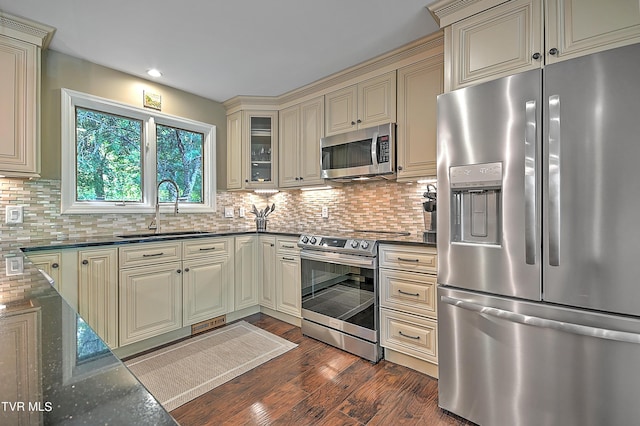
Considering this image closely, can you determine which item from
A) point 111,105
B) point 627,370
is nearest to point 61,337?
point 627,370

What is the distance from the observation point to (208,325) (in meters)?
2.94

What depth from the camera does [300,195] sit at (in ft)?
12.0

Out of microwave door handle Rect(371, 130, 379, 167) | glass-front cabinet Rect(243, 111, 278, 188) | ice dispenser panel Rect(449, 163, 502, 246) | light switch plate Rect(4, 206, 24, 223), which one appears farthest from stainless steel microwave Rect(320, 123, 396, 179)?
light switch plate Rect(4, 206, 24, 223)

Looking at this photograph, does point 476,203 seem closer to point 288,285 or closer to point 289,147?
point 288,285

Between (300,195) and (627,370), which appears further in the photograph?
(300,195)

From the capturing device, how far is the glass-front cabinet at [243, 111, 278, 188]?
3510 millimetres

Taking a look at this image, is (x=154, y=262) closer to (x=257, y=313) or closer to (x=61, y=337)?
(x=257, y=313)

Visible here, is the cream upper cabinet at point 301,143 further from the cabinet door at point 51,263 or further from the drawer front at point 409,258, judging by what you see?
the cabinet door at point 51,263

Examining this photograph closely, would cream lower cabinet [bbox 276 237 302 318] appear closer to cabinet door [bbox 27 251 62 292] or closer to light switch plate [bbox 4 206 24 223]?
cabinet door [bbox 27 251 62 292]

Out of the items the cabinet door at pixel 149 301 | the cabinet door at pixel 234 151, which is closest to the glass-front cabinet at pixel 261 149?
the cabinet door at pixel 234 151

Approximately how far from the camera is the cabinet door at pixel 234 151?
355cm

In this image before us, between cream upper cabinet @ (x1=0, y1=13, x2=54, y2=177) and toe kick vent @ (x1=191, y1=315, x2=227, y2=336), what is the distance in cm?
175

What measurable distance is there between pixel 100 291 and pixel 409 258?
2.26m

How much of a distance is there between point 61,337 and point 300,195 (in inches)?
124
